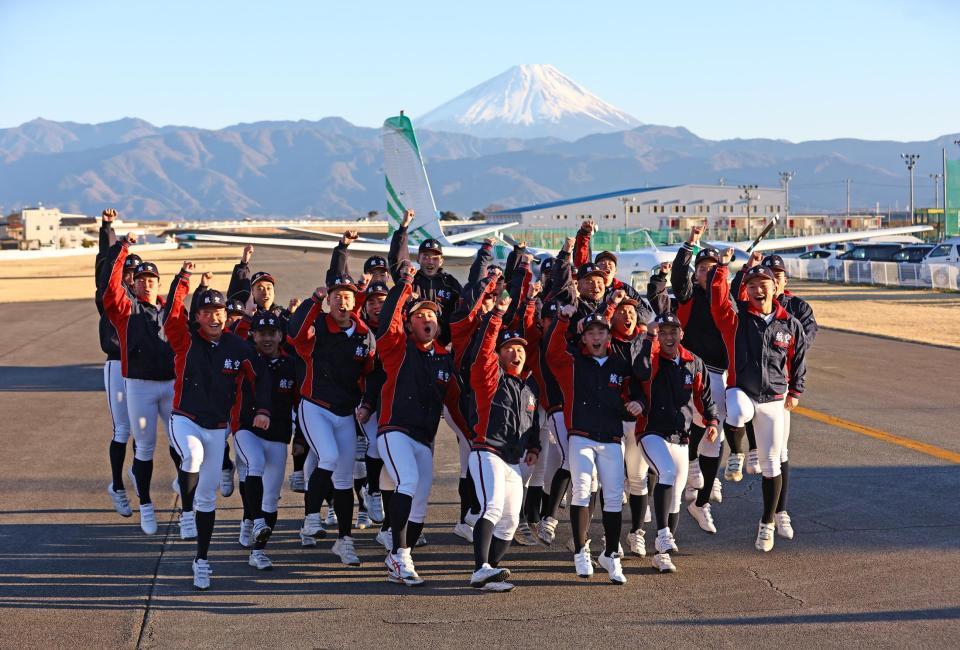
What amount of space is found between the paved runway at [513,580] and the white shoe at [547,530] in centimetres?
30

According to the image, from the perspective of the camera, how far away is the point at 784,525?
30.0 ft

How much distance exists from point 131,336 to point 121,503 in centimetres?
174

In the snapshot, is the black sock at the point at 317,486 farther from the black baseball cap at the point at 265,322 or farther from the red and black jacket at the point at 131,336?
the red and black jacket at the point at 131,336

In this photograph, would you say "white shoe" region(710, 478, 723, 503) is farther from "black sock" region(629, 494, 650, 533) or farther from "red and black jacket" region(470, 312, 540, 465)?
"red and black jacket" region(470, 312, 540, 465)

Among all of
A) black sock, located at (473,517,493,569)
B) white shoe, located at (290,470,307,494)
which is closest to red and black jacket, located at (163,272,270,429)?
white shoe, located at (290,470,307,494)

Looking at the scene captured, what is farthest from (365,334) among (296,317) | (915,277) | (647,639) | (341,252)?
(915,277)

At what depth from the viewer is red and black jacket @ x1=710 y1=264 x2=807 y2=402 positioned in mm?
9203

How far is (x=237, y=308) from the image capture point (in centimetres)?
1019

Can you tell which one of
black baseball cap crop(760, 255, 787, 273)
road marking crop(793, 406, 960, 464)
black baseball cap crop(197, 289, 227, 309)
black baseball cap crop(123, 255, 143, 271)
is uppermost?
black baseball cap crop(123, 255, 143, 271)

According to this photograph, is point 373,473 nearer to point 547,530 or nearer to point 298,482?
point 298,482

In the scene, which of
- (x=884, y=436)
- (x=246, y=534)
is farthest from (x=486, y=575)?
(x=884, y=436)

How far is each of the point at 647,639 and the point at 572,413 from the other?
6.94ft

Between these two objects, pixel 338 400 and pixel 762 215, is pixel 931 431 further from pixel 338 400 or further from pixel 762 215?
pixel 762 215

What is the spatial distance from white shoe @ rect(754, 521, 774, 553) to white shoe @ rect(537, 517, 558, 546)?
1.84 meters
